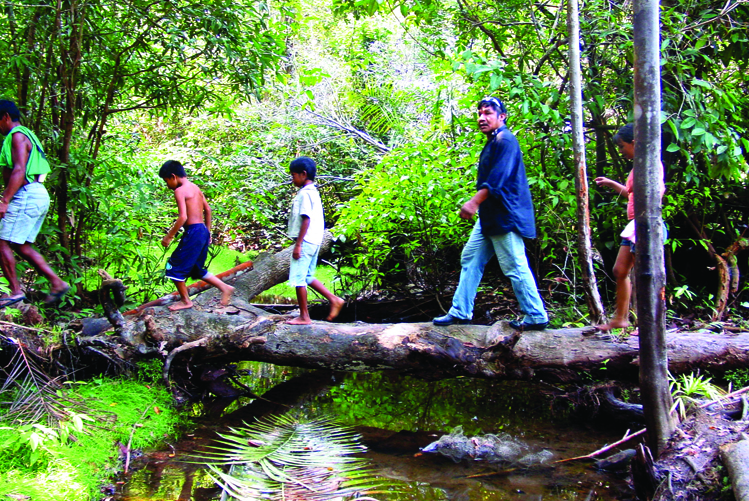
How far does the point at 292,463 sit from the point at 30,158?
353cm

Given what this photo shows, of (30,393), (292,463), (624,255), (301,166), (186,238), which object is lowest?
(292,463)

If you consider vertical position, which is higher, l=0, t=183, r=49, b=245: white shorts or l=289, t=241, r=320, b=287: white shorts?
l=0, t=183, r=49, b=245: white shorts

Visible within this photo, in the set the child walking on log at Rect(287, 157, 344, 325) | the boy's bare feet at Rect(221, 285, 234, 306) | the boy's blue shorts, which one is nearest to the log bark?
the child walking on log at Rect(287, 157, 344, 325)

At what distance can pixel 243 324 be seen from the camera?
16.6ft

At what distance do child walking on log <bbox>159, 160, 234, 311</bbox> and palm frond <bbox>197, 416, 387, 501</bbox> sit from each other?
1.72 m

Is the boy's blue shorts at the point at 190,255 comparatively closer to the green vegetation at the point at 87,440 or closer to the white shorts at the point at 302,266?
the white shorts at the point at 302,266

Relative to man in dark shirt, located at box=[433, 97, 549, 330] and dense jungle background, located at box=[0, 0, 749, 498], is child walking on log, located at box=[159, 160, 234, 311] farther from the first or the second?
man in dark shirt, located at box=[433, 97, 549, 330]

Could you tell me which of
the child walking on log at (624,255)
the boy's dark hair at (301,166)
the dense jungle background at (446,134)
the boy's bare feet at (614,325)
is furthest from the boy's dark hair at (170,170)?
the boy's bare feet at (614,325)

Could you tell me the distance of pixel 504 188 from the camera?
165 inches

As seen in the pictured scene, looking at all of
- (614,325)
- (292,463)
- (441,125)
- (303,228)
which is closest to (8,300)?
(303,228)

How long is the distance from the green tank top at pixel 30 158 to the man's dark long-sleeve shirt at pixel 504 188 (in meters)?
3.81

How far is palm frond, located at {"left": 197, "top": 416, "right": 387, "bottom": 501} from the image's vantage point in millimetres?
3053

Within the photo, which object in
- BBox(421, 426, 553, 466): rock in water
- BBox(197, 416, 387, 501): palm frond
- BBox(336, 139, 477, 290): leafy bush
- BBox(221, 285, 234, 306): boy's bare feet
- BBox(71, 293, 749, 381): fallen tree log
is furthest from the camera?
BBox(336, 139, 477, 290): leafy bush

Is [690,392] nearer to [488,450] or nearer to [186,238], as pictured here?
[488,450]
